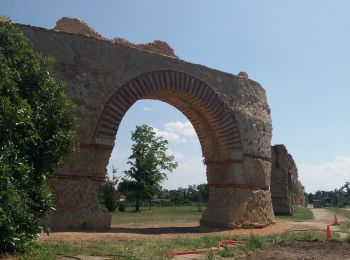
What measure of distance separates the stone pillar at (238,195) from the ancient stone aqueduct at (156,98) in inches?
1.0

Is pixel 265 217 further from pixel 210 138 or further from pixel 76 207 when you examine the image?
pixel 76 207

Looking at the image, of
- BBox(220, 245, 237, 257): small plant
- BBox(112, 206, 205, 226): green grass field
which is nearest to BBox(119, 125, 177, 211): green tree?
BBox(112, 206, 205, 226): green grass field

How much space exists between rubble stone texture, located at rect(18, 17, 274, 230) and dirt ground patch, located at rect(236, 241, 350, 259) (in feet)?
9.97

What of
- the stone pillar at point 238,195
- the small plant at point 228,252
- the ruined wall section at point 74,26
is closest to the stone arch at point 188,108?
the stone pillar at point 238,195

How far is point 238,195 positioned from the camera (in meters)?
10.8

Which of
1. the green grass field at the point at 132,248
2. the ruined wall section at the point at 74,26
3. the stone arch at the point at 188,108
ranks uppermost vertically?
the ruined wall section at the point at 74,26

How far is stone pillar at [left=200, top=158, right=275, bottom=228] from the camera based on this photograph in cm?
1061

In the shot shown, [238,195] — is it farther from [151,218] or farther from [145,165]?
[145,165]

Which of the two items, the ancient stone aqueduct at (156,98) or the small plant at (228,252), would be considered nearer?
the small plant at (228,252)

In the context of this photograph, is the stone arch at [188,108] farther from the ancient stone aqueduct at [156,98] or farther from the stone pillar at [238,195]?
the stone pillar at [238,195]

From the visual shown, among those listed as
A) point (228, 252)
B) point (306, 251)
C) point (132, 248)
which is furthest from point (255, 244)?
point (132, 248)

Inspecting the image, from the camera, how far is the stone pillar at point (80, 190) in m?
8.29

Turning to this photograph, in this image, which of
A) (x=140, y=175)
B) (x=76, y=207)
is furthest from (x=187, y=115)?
(x=140, y=175)

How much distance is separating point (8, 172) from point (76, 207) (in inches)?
144
